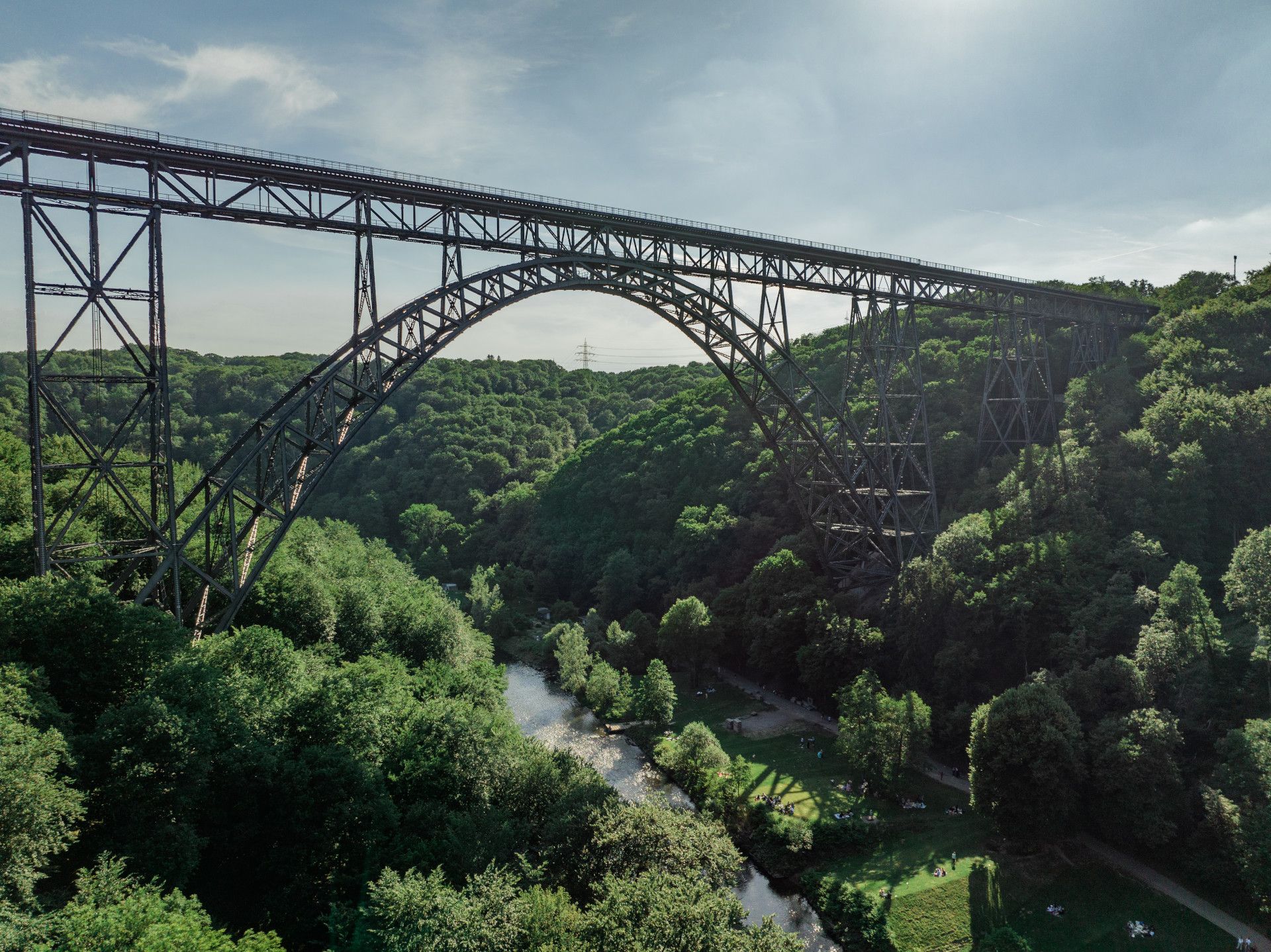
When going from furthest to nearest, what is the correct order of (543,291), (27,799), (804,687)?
(804,687) < (543,291) < (27,799)

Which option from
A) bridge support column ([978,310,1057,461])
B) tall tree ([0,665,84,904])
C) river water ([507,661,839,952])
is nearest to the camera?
tall tree ([0,665,84,904])

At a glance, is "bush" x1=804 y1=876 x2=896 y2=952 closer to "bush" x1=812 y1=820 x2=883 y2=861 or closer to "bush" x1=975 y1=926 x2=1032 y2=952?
"bush" x1=812 y1=820 x2=883 y2=861

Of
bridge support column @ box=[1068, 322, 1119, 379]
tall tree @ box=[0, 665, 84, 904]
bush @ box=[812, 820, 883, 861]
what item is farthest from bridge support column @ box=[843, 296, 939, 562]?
tall tree @ box=[0, 665, 84, 904]

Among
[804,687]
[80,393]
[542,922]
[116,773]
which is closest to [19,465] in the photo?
Answer: [116,773]

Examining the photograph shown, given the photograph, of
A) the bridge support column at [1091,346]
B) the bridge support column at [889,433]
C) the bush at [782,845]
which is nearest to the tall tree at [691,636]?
the bridge support column at [889,433]

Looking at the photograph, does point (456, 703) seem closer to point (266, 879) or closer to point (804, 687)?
point (266, 879)

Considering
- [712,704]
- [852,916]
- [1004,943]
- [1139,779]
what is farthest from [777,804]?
[1139,779]
